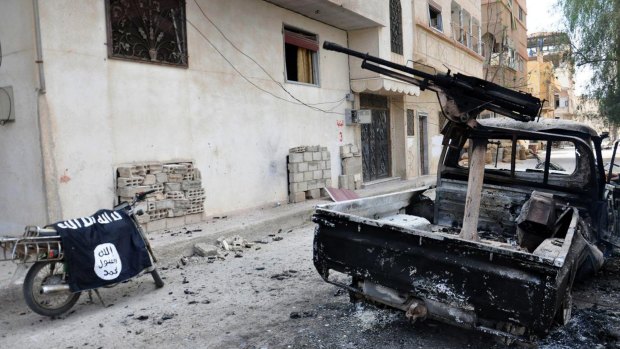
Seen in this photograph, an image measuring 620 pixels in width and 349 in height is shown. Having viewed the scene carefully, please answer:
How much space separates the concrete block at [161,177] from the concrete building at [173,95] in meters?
0.06

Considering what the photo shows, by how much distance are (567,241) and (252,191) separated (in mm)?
7072

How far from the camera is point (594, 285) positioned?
16.1ft

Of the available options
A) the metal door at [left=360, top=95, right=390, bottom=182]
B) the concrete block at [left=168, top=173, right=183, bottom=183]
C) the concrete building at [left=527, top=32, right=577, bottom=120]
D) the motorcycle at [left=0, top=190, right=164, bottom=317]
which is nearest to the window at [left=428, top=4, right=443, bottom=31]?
the metal door at [left=360, top=95, right=390, bottom=182]

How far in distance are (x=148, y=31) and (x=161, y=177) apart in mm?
2412

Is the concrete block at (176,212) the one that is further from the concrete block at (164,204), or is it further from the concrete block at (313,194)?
the concrete block at (313,194)

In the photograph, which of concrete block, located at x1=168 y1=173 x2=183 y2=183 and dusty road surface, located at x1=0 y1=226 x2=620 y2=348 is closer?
dusty road surface, located at x1=0 y1=226 x2=620 y2=348

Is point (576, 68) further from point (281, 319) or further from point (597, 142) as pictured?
point (281, 319)

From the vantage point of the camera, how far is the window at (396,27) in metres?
13.9

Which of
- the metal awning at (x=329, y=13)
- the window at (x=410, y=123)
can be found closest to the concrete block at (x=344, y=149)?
the metal awning at (x=329, y=13)

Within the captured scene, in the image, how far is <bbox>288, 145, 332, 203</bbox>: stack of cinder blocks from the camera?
34.3 feet

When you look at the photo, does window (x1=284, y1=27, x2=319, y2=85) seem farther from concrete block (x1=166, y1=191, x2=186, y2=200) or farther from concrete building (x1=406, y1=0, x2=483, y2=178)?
concrete block (x1=166, y1=191, x2=186, y2=200)

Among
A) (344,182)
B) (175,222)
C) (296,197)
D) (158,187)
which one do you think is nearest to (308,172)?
(296,197)

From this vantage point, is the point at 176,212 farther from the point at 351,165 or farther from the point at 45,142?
the point at 351,165

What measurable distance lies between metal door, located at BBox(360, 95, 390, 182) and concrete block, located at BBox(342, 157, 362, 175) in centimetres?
116
